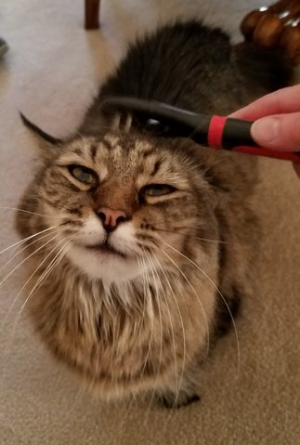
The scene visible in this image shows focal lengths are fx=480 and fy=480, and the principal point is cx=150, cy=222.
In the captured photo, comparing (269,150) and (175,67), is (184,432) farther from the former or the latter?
(175,67)

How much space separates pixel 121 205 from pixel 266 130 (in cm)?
25

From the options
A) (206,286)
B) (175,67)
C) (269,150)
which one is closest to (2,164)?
(175,67)

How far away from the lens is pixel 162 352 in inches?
37.6

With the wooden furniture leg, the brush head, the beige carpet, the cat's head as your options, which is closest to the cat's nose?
the cat's head

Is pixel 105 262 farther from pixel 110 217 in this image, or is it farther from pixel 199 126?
pixel 199 126

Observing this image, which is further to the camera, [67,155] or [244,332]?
[244,332]

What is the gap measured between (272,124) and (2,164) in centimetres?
106

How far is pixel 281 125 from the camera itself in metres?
0.70

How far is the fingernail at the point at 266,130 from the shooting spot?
28.2 inches

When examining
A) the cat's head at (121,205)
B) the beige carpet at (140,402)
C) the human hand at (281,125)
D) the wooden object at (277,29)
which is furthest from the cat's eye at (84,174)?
the wooden object at (277,29)

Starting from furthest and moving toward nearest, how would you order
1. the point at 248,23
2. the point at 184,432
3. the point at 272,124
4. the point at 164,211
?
the point at 248,23 → the point at 184,432 → the point at 164,211 → the point at 272,124

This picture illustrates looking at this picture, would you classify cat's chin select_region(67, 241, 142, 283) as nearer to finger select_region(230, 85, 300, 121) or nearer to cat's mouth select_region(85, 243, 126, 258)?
cat's mouth select_region(85, 243, 126, 258)

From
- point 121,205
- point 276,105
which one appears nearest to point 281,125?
point 276,105

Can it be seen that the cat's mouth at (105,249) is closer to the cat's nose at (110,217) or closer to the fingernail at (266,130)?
the cat's nose at (110,217)
